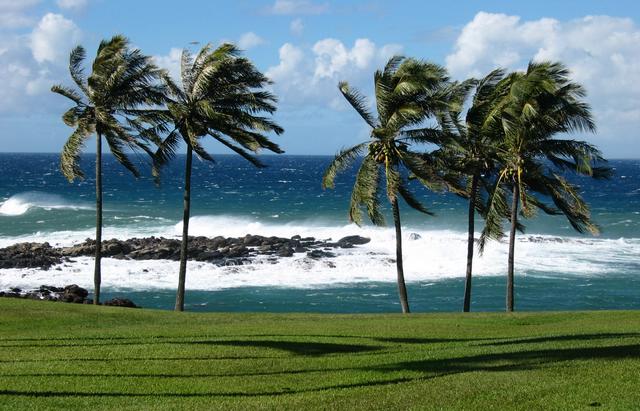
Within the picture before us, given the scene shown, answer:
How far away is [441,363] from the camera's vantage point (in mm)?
15562

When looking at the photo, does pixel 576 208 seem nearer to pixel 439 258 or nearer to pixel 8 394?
pixel 8 394

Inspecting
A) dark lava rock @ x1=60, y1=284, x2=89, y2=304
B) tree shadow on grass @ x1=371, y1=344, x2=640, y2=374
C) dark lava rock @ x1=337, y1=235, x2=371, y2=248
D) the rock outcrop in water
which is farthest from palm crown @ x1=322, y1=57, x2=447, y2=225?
dark lava rock @ x1=337, y1=235, x2=371, y2=248

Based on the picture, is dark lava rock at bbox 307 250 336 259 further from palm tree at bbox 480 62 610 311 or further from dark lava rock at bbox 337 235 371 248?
palm tree at bbox 480 62 610 311

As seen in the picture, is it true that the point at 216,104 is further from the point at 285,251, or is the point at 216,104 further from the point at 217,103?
the point at 285,251

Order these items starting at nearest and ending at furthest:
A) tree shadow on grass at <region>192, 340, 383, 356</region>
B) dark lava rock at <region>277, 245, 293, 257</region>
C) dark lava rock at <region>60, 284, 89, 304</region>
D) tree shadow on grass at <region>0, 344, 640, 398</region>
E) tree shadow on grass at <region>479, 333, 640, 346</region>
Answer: tree shadow on grass at <region>0, 344, 640, 398</region>
tree shadow on grass at <region>192, 340, 383, 356</region>
tree shadow on grass at <region>479, 333, 640, 346</region>
dark lava rock at <region>60, 284, 89, 304</region>
dark lava rock at <region>277, 245, 293, 257</region>

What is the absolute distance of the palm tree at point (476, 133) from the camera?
2661 cm

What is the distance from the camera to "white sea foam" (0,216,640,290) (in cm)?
4402

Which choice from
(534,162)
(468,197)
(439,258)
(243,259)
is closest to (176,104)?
(468,197)

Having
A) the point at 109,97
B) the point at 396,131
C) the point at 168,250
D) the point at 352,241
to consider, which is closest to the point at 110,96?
the point at 109,97

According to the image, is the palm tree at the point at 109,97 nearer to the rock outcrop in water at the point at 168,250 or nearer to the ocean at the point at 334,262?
the ocean at the point at 334,262

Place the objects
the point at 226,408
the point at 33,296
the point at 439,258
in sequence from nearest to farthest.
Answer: the point at 226,408, the point at 33,296, the point at 439,258

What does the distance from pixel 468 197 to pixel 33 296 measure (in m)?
21.2

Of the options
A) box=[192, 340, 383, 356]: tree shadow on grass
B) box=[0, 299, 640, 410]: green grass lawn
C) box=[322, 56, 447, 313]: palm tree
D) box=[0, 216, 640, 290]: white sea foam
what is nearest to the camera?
box=[0, 299, 640, 410]: green grass lawn

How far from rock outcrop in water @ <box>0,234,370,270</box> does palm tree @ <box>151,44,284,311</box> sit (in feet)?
76.3
